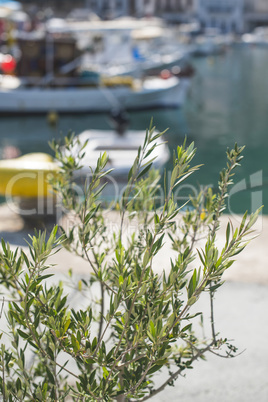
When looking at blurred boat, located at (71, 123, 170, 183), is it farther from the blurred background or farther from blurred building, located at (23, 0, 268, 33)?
blurred building, located at (23, 0, 268, 33)

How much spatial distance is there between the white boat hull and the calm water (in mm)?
340

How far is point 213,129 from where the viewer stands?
20.5m

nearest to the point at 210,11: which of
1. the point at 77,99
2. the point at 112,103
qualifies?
the point at 112,103

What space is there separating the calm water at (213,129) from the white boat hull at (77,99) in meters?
0.34

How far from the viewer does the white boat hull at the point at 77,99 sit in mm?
20797

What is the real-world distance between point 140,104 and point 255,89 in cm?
1166

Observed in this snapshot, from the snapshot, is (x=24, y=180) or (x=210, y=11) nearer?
(x=24, y=180)

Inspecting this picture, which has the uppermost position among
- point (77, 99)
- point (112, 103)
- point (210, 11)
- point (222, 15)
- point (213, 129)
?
point (210, 11)

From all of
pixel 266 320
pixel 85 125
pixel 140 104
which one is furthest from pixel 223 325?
pixel 140 104

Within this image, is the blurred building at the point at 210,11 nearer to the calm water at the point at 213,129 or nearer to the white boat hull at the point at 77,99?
the calm water at the point at 213,129

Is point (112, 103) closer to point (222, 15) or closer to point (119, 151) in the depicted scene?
point (119, 151)

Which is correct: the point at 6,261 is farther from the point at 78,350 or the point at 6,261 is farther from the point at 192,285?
the point at 192,285

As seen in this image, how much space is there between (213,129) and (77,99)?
4804 mm

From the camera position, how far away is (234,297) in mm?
4793
